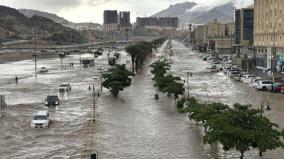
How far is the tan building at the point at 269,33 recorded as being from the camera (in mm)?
81812

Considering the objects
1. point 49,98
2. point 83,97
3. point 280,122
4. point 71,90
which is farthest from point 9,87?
point 280,122

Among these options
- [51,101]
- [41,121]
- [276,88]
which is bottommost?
[41,121]

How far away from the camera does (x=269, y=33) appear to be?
8794 cm

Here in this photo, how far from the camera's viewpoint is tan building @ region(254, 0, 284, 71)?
81.8m

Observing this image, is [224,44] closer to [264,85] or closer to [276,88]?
[264,85]

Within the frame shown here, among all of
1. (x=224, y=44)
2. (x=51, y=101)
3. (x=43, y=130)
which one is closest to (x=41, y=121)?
(x=43, y=130)

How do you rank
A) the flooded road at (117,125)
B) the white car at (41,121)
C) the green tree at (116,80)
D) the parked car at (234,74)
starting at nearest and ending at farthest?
the flooded road at (117,125) < the white car at (41,121) < the green tree at (116,80) < the parked car at (234,74)

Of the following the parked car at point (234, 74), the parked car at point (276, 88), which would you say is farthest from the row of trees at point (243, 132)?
the parked car at point (234, 74)

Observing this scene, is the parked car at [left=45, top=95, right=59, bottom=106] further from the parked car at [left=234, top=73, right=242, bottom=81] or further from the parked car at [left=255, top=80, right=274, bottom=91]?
the parked car at [left=234, top=73, right=242, bottom=81]

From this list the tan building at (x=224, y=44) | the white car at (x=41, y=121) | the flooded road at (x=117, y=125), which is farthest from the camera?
the tan building at (x=224, y=44)

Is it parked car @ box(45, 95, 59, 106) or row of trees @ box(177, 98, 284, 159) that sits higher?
row of trees @ box(177, 98, 284, 159)

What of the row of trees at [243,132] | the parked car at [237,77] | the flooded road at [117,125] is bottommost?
the flooded road at [117,125]

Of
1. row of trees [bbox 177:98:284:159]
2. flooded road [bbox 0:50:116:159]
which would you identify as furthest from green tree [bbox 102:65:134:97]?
row of trees [bbox 177:98:284:159]

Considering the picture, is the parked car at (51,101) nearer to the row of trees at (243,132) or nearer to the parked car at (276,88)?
the parked car at (276,88)
